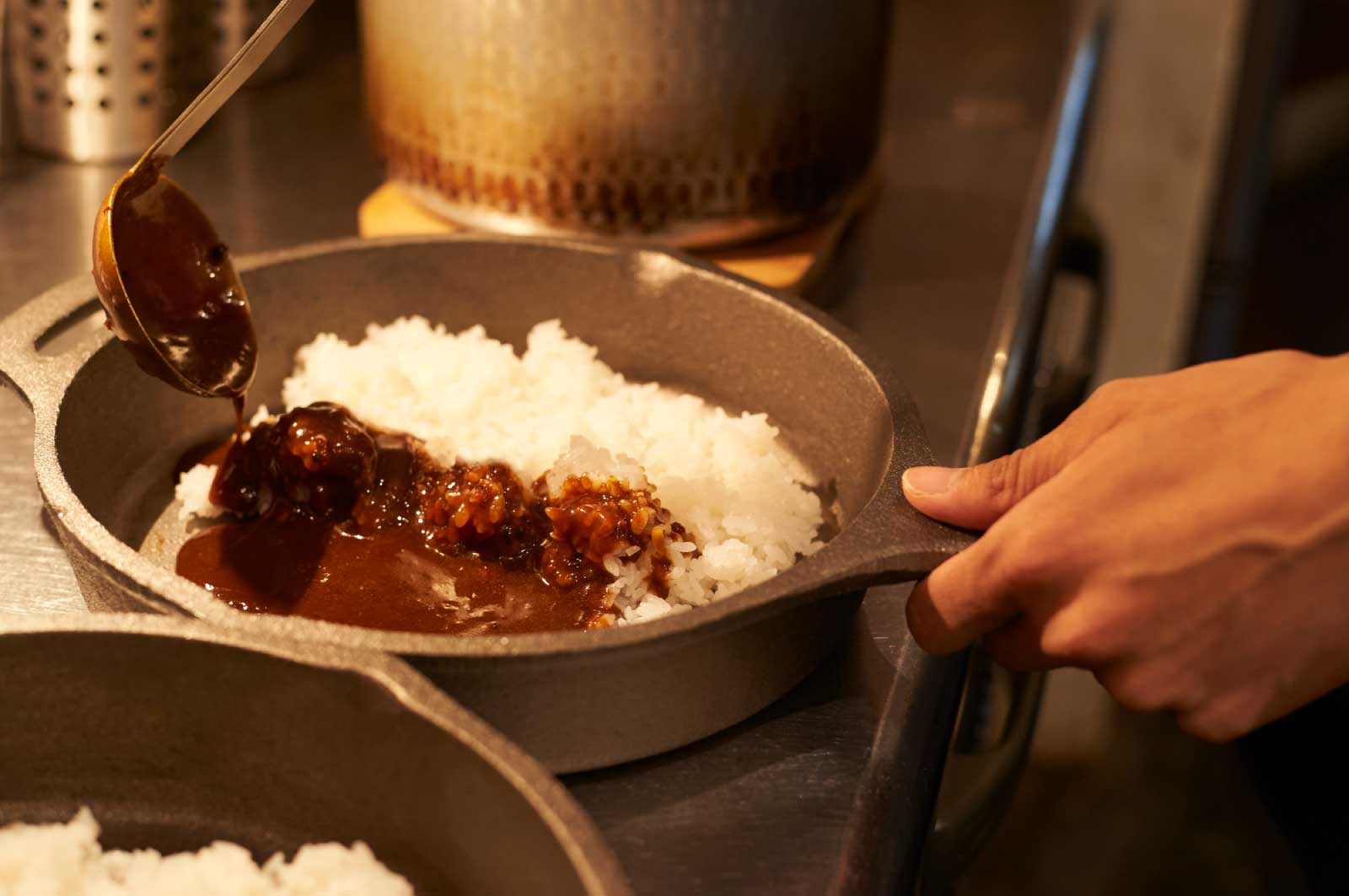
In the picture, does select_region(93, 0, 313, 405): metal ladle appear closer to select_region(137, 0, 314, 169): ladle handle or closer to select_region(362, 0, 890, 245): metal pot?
select_region(137, 0, 314, 169): ladle handle

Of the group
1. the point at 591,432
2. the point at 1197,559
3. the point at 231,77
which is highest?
the point at 231,77

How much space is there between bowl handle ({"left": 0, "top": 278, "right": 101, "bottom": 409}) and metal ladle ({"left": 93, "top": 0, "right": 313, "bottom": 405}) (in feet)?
0.24

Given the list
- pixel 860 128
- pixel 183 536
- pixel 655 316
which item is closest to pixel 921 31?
pixel 860 128

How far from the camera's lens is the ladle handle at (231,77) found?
1.29m

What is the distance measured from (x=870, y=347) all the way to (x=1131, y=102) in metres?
4.19

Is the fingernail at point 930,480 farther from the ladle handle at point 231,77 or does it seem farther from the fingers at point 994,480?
the ladle handle at point 231,77

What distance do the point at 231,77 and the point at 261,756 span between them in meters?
0.75

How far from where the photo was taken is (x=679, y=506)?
4.55 feet

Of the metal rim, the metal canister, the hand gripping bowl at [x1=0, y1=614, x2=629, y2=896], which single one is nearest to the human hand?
the metal rim

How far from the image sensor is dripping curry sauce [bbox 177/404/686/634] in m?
1.26

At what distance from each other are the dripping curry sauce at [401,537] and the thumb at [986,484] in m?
0.31

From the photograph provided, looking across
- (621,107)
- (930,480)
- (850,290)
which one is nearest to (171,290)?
(621,107)

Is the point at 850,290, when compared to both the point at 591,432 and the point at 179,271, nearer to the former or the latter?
the point at 591,432

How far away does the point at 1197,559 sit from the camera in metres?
0.99
